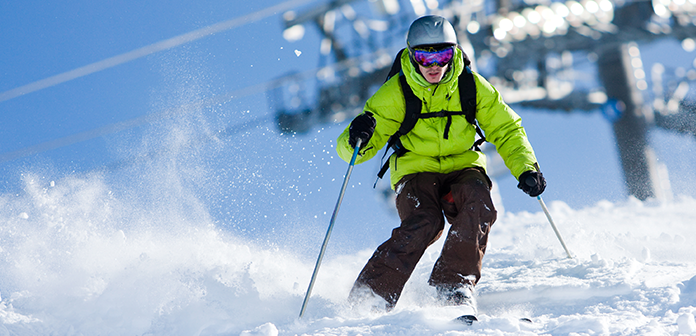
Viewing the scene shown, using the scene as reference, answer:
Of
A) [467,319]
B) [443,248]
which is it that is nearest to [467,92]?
[443,248]

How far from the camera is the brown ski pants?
329 cm

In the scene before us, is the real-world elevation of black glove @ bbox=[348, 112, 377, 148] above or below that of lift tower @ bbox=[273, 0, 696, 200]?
below

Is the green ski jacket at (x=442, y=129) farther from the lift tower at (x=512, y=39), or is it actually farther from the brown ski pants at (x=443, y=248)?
the lift tower at (x=512, y=39)

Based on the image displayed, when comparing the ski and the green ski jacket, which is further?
the green ski jacket

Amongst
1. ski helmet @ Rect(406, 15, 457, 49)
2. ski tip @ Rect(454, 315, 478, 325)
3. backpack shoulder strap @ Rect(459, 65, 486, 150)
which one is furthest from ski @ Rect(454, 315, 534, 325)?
ski helmet @ Rect(406, 15, 457, 49)

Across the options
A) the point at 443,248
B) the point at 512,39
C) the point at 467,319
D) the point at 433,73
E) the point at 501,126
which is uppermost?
the point at 512,39

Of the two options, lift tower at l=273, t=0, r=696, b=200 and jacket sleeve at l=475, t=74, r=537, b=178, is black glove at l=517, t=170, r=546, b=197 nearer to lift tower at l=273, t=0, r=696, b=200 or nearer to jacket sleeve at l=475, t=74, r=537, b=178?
jacket sleeve at l=475, t=74, r=537, b=178

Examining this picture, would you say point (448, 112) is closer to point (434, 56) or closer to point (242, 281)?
point (434, 56)

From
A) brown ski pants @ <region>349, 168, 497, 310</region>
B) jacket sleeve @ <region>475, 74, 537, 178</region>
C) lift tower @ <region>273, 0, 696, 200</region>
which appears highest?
lift tower @ <region>273, 0, 696, 200</region>

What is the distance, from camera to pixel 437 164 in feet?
12.3

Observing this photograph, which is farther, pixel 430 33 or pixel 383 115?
pixel 383 115

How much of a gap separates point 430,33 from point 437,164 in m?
0.83

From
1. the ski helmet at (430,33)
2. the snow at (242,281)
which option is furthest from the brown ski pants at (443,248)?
the ski helmet at (430,33)

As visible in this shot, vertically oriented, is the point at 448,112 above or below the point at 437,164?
above
